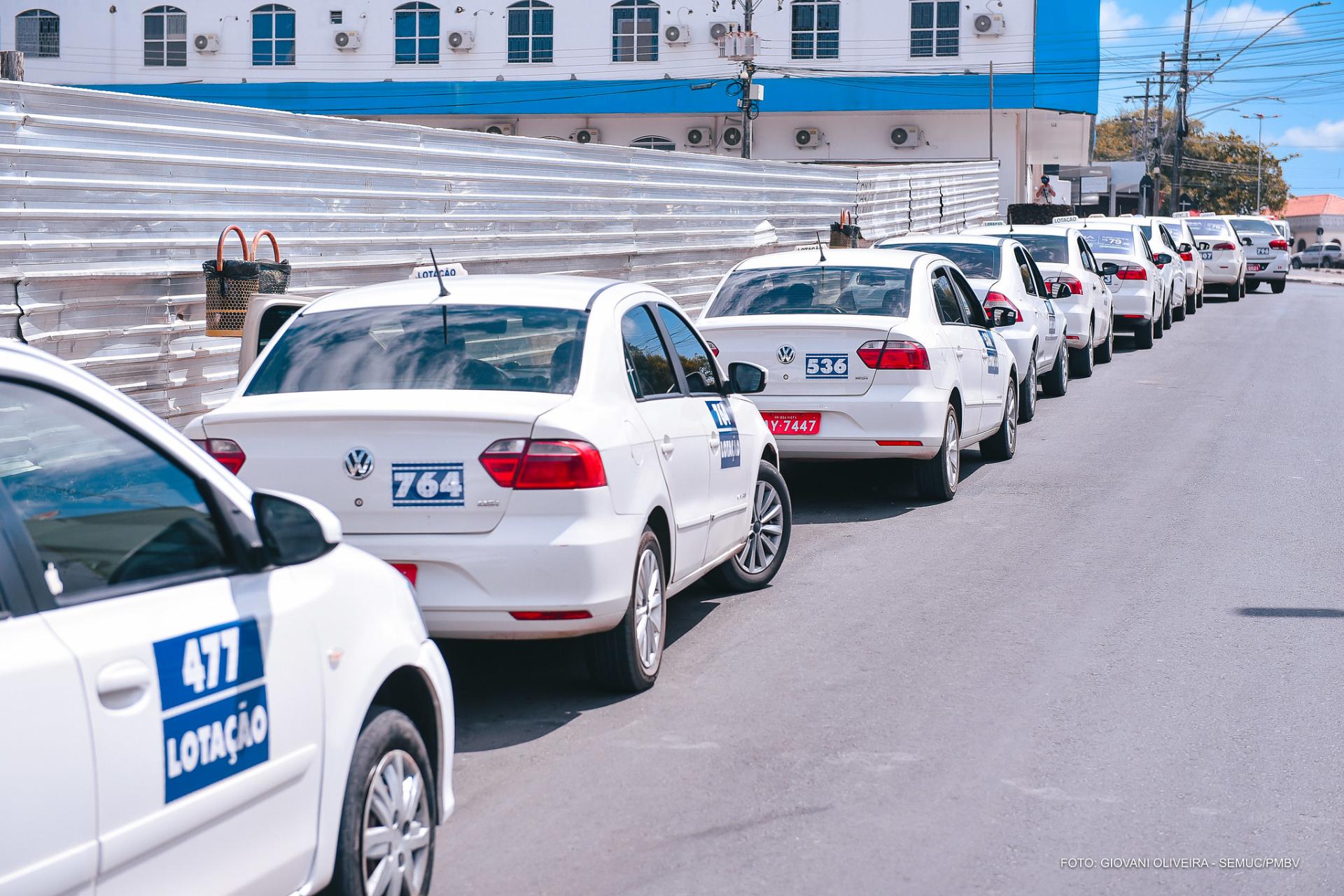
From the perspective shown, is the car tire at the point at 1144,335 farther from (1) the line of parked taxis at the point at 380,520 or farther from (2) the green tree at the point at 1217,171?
(2) the green tree at the point at 1217,171

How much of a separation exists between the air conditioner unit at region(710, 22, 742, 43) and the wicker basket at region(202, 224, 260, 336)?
4444cm

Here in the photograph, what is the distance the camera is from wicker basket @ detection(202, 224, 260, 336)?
962 centimetres

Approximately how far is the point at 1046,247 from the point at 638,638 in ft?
46.3

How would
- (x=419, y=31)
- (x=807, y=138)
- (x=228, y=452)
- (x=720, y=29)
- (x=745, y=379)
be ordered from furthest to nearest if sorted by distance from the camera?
(x=419, y=31)
(x=807, y=138)
(x=720, y=29)
(x=745, y=379)
(x=228, y=452)

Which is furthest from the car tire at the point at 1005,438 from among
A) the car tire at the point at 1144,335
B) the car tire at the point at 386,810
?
the car tire at the point at 1144,335

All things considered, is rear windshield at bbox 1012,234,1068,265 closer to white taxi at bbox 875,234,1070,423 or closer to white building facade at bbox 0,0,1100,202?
white taxi at bbox 875,234,1070,423

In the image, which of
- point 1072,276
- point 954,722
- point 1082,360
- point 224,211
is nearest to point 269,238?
point 224,211

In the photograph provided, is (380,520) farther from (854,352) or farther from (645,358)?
(854,352)

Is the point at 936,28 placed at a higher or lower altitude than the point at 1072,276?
higher

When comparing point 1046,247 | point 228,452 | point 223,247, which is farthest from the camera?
point 1046,247

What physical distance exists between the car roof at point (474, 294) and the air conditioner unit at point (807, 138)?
48.5 m

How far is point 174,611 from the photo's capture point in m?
3.21

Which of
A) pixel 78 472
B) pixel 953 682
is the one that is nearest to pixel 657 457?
pixel 953 682

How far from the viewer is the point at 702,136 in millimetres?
54750
